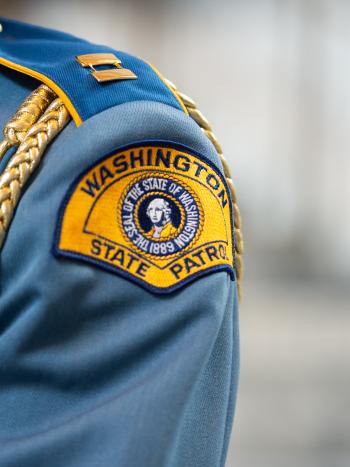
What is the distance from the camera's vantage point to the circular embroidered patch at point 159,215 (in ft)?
1.80

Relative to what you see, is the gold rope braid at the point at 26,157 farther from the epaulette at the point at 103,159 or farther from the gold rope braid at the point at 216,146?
the gold rope braid at the point at 216,146

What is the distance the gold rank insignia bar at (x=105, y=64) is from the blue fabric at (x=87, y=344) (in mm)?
41

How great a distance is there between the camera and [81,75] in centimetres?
60

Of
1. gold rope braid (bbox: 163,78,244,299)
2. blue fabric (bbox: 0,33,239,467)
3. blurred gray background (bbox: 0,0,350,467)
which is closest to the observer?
blue fabric (bbox: 0,33,239,467)

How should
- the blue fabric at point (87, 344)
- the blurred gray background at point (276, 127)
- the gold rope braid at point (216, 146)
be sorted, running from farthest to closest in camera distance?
the blurred gray background at point (276, 127) → the gold rope braid at point (216, 146) → the blue fabric at point (87, 344)

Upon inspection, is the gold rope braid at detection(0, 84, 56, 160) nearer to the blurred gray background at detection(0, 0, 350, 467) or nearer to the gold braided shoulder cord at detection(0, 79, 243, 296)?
the gold braided shoulder cord at detection(0, 79, 243, 296)

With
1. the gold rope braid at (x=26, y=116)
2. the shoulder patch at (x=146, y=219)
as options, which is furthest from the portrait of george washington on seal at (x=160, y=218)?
the gold rope braid at (x=26, y=116)

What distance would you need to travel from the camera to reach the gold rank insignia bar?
1.95 ft

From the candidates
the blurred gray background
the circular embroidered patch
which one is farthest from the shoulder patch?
the blurred gray background

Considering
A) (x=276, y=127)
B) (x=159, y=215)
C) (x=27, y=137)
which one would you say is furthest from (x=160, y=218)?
(x=276, y=127)

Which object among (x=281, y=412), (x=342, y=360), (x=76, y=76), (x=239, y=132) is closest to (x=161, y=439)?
(x=76, y=76)

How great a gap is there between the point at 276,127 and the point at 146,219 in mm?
4717

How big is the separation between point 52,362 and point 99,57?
0.23 m

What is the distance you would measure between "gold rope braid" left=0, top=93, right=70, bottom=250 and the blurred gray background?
347 cm
